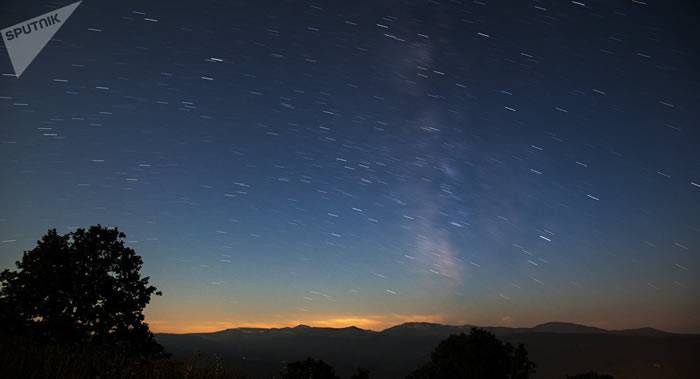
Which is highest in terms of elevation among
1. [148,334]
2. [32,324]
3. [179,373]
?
[179,373]

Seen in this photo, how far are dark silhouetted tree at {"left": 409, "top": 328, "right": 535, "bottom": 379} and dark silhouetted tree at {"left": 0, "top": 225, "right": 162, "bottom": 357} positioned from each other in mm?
27319

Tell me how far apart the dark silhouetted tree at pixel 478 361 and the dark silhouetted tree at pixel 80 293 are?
27.3 metres

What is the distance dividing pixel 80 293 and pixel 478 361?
112 ft

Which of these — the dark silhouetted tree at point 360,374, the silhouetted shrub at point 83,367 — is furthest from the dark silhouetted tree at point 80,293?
the dark silhouetted tree at point 360,374

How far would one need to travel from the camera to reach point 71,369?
4.50m

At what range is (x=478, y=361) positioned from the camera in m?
35.7

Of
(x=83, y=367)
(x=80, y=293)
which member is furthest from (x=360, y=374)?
(x=83, y=367)

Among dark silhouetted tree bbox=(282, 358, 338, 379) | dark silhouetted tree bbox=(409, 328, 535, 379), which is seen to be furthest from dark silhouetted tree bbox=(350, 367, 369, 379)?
dark silhouetted tree bbox=(409, 328, 535, 379)

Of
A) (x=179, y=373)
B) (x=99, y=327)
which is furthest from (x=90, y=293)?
(x=179, y=373)

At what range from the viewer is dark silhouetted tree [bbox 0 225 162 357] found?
19.4 meters

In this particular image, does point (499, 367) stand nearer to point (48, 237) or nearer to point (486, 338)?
point (486, 338)

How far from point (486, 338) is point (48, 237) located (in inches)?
1521

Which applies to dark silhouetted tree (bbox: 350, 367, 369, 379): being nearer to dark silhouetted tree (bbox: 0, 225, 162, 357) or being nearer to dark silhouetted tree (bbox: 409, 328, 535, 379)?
dark silhouetted tree (bbox: 409, 328, 535, 379)

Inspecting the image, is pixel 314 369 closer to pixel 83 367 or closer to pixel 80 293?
pixel 80 293
